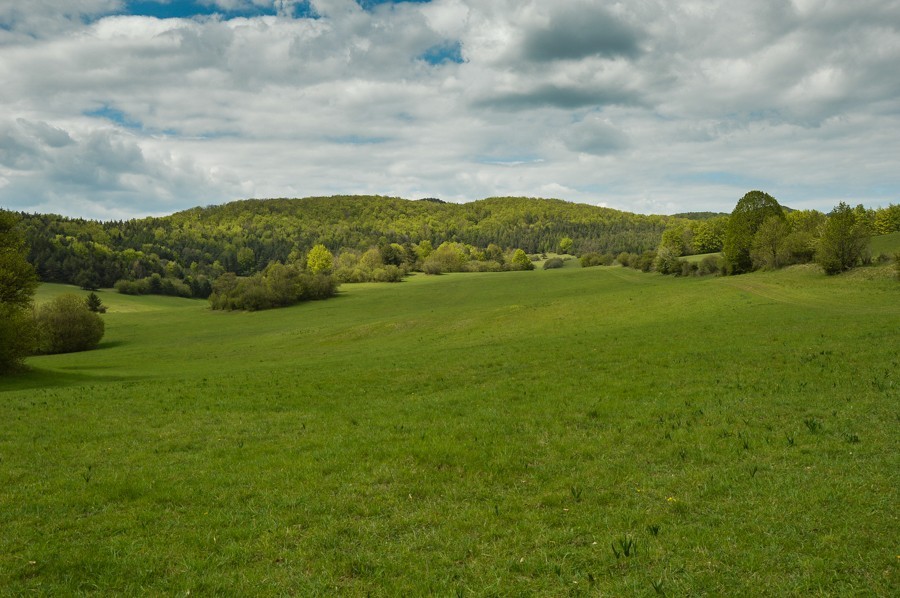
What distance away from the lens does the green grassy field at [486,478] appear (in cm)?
718

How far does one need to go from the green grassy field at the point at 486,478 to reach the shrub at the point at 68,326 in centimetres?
5007

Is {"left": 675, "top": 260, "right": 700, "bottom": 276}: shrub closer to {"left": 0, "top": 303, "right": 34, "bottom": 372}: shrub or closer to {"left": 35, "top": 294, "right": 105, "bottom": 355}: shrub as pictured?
{"left": 0, "top": 303, "right": 34, "bottom": 372}: shrub

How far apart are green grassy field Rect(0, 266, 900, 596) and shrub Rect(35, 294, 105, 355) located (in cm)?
5007

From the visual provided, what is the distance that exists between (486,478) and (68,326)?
3030 inches

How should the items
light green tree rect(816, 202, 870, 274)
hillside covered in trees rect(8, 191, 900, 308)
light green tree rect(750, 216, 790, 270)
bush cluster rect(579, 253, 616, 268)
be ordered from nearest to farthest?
light green tree rect(816, 202, 870, 274) < light green tree rect(750, 216, 790, 270) < hillside covered in trees rect(8, 191, 900, 308) < bush cluster rect(579, 253, 616, 268)

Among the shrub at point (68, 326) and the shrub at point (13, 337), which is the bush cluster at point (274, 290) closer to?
the shrub at point (68, 326)

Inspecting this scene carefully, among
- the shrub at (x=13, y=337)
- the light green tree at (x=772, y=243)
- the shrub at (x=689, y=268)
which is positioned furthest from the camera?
the shrub at (x=689, y=268)

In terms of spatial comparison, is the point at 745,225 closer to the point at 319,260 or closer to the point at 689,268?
the point at 689,268

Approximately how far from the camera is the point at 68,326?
6794 cm

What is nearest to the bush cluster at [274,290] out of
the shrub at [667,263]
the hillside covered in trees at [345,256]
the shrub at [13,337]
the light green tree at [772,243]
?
the hillside covered in trees at [345,256]

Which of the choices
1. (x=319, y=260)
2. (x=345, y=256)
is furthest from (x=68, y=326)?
(x=345, y=256)

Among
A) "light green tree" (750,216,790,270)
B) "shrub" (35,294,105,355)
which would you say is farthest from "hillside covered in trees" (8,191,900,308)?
"shrub" (35,294,105,355)

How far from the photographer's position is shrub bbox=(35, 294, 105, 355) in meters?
66.8

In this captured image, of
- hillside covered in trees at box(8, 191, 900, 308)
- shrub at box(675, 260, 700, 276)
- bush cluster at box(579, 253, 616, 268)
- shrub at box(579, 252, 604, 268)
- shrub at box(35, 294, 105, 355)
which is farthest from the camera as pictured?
shrub at box(579, 252, 604, 268)
